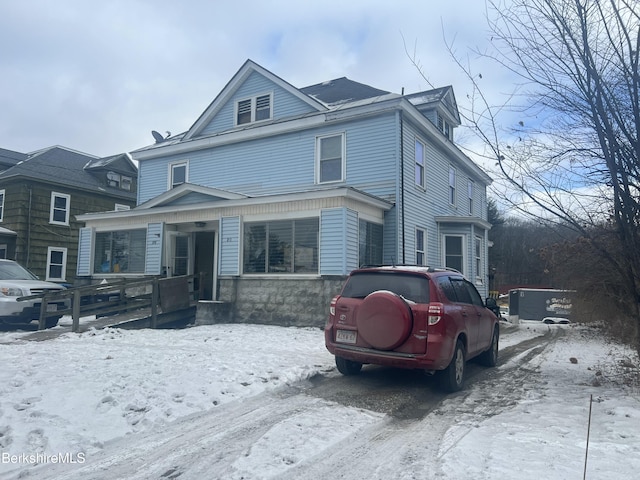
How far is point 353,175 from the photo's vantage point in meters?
16.2

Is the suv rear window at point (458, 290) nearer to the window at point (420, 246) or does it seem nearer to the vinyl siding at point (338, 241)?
the vinyl siding at point (338, 241)

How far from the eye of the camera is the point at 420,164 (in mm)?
17219

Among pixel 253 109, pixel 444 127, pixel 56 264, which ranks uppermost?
pixel 253 109

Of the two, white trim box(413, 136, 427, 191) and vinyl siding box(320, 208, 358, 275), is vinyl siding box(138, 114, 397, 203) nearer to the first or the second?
white trim box(413, 136, 427, 191)

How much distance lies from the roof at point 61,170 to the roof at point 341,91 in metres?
13.8

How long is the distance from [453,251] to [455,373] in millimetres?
12941

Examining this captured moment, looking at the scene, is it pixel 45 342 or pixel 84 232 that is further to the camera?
pixel 84 232

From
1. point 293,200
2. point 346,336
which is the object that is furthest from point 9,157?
point 346,336

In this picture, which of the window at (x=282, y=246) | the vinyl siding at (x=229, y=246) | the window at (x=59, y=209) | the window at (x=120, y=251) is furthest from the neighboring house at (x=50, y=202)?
the window at (x=282, y=246)

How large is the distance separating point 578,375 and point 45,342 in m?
9.63

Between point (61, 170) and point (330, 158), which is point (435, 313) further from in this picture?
point (61, 170)

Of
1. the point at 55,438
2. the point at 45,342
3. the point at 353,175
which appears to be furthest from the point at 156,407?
the point at 353,175

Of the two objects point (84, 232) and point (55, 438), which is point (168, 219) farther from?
point (55, 438)

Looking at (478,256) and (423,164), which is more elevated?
(423,164)
